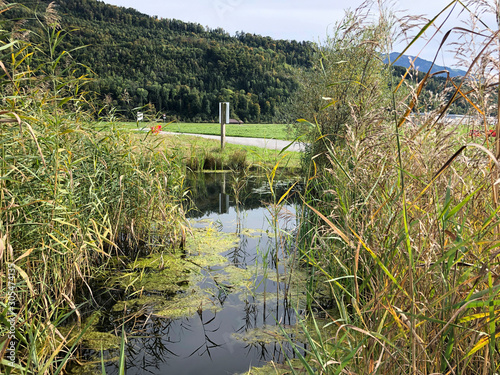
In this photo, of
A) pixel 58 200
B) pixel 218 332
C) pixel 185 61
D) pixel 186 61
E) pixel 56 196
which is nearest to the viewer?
pixel 56 196

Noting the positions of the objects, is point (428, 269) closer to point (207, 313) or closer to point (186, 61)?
point (207, 313)

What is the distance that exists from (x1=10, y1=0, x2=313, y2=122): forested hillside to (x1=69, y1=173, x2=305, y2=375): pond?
2738 centimetres

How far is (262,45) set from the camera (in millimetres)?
46719

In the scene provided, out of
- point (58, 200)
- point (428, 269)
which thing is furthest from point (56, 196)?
point (428, 269)

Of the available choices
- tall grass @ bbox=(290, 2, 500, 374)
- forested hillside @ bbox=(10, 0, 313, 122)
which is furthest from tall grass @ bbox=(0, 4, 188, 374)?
forested hillside @ bbox=(10, 0, 313, 122)

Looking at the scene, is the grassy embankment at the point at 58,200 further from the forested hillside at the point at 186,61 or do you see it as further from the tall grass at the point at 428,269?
the forested hillside at the point at 186,61

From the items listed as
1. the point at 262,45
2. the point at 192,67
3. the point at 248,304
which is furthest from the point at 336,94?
the point at 262,45

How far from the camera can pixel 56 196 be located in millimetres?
2064

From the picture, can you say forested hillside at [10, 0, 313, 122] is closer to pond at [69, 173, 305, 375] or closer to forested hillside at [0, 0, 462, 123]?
forested hillside at [0, 0, 462, 123]

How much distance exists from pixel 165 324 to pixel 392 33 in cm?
216

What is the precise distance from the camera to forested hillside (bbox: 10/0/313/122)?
33.1 meters

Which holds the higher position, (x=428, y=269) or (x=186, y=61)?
(x=186, y=61)

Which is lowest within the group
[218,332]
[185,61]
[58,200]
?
[218,332]

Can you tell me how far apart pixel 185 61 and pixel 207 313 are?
3954 centimetres
